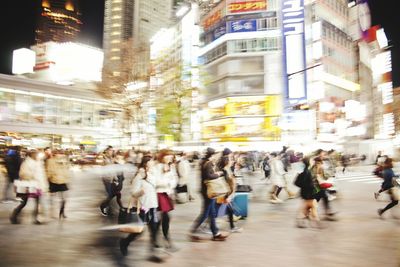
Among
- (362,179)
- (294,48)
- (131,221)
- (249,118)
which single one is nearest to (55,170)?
(131,221)

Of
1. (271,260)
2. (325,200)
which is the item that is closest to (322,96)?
(325,200)

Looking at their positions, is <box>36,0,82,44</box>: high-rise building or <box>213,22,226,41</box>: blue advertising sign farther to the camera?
<box>36,0,82,44</box>: high-rise building

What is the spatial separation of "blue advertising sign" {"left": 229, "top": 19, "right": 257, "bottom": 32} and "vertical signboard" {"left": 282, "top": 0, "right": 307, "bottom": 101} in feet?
14.0

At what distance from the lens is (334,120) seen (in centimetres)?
4719

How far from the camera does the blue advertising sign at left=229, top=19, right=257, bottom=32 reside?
4599 cm

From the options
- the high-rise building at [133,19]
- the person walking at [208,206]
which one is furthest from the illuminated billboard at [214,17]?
the high-rise building at [133,19]

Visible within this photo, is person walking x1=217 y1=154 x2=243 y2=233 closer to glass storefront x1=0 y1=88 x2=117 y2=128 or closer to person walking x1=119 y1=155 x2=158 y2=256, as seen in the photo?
person walking x1=119 y1=155 x2=158 y2=256

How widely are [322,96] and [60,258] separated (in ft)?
139

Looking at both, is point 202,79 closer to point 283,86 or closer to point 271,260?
point 283,86

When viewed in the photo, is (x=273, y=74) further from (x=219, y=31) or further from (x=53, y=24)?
(x=53, y=24)

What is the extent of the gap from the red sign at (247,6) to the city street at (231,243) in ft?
129

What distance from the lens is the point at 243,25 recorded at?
1826 inches

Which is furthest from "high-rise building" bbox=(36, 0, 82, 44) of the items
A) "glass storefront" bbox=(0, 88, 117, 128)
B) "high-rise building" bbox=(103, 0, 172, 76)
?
"glass storefront" bbox=(0, 88, 117, 128)

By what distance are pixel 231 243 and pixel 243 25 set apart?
42284 millimetres
